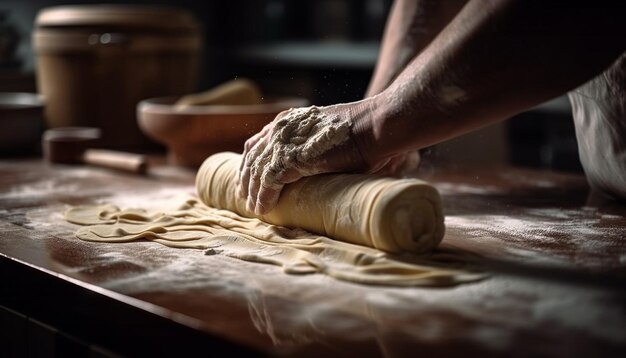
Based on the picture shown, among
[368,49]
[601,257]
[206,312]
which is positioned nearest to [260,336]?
[206,312]

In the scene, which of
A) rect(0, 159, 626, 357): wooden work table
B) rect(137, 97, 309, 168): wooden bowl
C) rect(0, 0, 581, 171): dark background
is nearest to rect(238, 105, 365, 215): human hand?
rect(0, 159, 626, 357): wooden work table

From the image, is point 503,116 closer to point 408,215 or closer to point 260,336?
point 408,215

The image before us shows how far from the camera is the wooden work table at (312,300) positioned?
34.2 inches

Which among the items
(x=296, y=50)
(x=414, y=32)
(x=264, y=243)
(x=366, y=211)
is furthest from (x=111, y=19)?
(x=296, y=50)

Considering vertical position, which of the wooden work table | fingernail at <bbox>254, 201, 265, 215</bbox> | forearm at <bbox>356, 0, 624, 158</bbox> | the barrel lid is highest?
the barrel lid

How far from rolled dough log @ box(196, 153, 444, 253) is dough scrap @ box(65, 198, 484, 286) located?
0.7 inches

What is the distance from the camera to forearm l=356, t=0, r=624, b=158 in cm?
109

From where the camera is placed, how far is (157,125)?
213 cm

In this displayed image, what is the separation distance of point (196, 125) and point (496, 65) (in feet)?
3.56

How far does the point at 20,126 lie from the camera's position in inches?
96.3

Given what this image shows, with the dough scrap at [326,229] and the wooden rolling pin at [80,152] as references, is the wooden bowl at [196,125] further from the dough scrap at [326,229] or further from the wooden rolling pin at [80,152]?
the dough scrap at [326,229]

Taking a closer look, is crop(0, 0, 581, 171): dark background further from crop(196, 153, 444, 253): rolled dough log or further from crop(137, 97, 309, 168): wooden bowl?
crop(196, 153, 444, 253): rolled dough log

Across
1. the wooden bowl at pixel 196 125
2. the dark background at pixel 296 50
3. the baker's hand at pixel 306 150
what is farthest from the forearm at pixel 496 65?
the dark background at pixel 296 50

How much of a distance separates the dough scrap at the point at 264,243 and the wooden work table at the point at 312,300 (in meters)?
0.03
